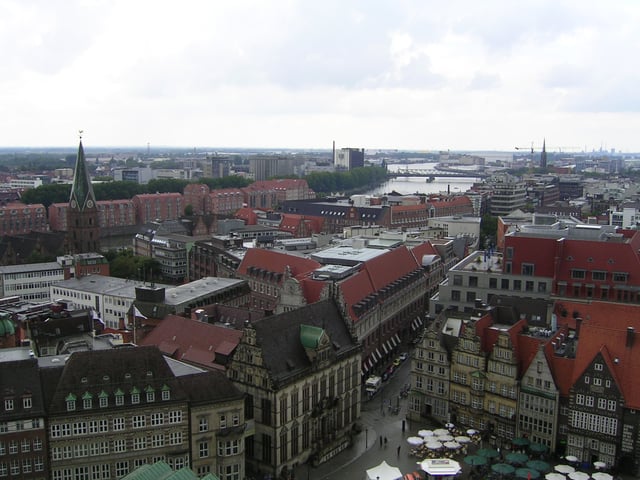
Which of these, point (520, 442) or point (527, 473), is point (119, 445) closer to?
point (527, 473)

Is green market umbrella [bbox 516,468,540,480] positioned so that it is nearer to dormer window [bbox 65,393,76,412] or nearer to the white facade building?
dormer window [bbox 65,393,76,412]

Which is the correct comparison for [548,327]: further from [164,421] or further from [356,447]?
[164,421]

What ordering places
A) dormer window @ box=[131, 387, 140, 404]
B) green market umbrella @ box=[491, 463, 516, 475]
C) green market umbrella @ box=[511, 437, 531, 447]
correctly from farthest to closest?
1. green market umbrella @ box=[511, 437, 531, 447]
2. green market umbrella @ box=[491, 463, 516, 475]
3. dormer window @ box=[131, 387, 140, 404]

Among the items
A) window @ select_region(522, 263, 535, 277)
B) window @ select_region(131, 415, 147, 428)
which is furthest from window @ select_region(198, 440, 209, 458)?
window @ select_region(522, 263, 535, 277)

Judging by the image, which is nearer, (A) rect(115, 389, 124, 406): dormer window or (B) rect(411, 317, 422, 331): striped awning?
(A) rect(115, 389, 124, 406): dormer window

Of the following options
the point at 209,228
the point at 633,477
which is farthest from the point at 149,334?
the point at 209,228

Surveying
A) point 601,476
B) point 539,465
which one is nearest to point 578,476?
point 601,476

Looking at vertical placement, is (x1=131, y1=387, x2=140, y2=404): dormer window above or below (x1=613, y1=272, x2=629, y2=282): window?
below

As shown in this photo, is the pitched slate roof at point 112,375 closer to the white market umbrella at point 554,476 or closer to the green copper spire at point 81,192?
the white market umbrella at point 554,476
